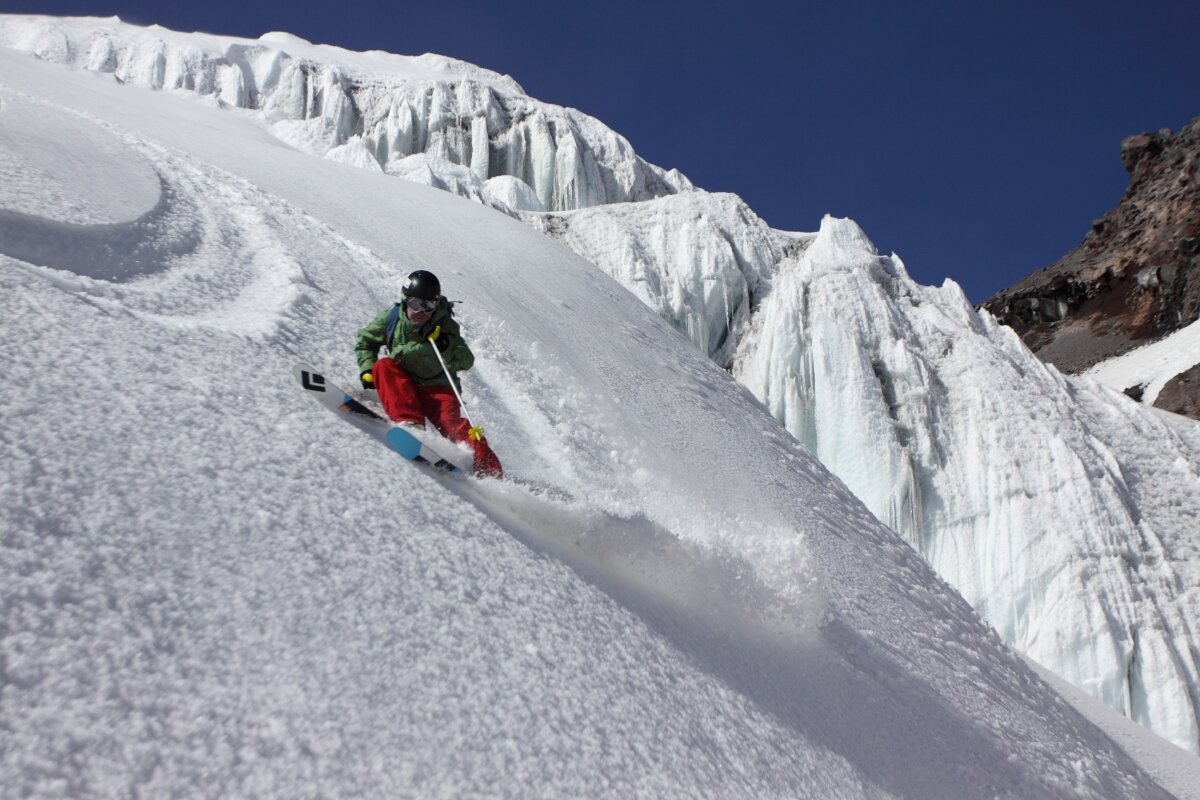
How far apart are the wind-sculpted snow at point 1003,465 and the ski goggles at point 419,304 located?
30.5 ft

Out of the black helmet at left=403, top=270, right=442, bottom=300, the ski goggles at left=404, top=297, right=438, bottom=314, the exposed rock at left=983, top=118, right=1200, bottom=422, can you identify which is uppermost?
the exposed rock at left=983, top=118, right=1200, bottom=422

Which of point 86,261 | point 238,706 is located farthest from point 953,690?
point 86,261

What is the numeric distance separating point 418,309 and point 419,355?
0.76 feet

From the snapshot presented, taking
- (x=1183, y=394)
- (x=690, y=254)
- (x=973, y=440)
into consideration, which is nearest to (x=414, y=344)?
(x=973, y=440)

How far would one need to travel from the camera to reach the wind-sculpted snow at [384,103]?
27.1 metres

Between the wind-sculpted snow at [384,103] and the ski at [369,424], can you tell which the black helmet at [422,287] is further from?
the wind-sculpted snow at [384,103]

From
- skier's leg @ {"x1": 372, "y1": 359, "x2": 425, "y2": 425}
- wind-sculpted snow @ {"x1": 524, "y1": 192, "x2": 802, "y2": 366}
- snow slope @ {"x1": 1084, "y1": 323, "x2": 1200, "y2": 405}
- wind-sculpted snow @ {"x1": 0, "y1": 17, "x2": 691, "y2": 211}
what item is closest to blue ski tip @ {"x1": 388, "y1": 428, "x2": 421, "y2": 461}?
skier's leg @ {"x1": 372, "y1": 359, "x2": 425, "y2": 425}

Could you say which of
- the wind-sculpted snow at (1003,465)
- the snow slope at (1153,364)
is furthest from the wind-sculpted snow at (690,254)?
the snow slope at (1153,364)

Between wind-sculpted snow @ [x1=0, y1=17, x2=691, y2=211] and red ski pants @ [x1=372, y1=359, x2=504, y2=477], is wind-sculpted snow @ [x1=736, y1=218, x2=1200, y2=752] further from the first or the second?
wind-sculpted snow @ [x1=0, y1=17, x2=691, y2=211]

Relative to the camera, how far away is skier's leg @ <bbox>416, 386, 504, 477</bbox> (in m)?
3.30

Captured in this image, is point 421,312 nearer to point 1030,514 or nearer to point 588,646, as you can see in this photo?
point 588,646

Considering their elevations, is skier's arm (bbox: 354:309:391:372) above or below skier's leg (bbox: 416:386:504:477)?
above

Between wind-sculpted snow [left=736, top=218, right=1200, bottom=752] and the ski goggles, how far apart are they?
929 cm

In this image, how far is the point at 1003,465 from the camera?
37.7ft
